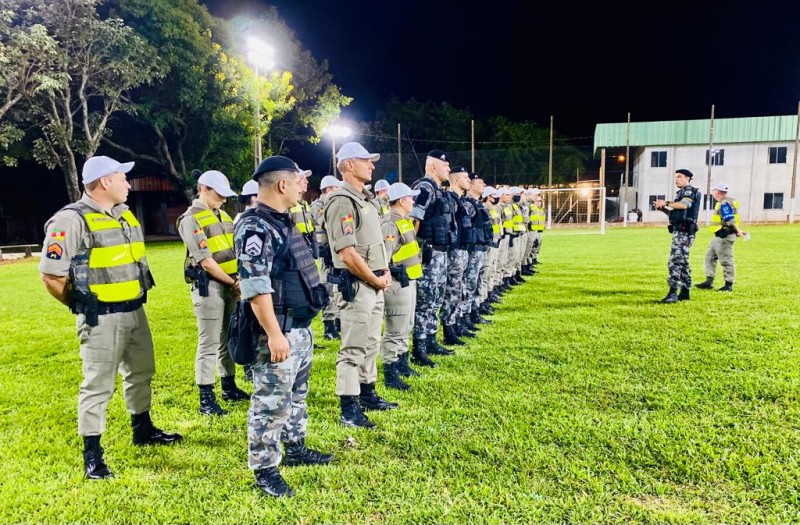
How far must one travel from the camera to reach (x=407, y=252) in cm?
476

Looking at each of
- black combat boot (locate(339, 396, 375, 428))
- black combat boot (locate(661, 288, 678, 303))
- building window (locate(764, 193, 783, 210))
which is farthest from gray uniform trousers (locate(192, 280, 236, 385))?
building window (locate(764, 193, 783, 210))

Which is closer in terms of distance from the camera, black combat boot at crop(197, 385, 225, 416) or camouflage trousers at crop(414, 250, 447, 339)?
black combat boot at crop(197, 385, 225, 416)

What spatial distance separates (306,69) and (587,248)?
2472cm

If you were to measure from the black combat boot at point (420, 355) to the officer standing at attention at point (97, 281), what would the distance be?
2.90 metres

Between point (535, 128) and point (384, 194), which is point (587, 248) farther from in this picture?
point (535, 128)

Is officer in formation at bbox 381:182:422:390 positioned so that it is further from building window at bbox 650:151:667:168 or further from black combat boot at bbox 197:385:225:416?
building window at bbox 650:151:667:168

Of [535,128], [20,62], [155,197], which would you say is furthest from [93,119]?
[535,128]

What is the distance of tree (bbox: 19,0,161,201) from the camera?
1911 centimetres

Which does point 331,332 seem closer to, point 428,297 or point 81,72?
point 428,297

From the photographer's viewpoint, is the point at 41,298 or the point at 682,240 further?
the point at 41,298

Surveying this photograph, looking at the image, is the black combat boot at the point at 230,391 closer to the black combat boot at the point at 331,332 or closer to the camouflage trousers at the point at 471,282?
the black combat boot at the point at 331,332

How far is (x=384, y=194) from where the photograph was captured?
8.33m

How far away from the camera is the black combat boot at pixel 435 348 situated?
5738 millimetres

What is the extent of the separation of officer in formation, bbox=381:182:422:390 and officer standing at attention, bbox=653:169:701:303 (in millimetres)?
4980
